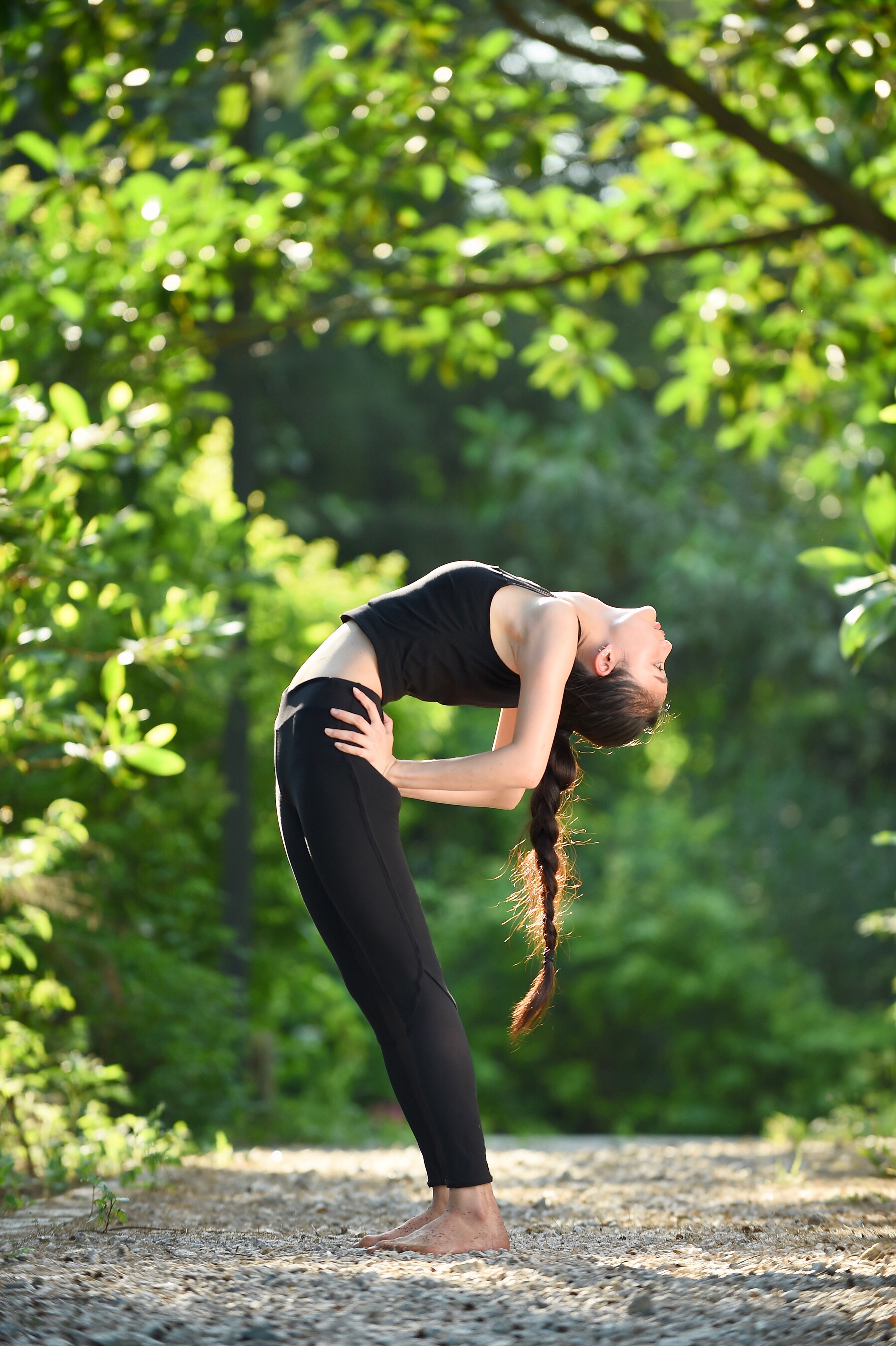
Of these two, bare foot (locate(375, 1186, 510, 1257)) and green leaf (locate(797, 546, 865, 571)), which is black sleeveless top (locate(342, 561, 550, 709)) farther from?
green leaf (locate(797, 546, 865, 571))

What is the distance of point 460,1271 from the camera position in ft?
7.71

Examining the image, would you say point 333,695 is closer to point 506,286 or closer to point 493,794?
point 493,794

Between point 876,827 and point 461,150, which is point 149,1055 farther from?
point 876,827

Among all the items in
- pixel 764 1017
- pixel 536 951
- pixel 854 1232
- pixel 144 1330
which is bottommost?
pixel 764 1017

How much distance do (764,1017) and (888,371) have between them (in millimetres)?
6313

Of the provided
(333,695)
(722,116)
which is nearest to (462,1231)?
(333,695)

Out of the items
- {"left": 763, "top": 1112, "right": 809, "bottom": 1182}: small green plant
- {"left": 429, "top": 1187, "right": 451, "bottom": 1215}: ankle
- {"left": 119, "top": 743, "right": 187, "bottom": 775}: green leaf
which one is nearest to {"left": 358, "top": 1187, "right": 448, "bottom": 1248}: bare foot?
{"left": 429, "top": 1187, "right": 451, "bottom": 1215}: ankle

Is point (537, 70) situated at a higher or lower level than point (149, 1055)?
higher

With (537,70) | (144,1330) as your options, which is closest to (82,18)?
(144,1330)

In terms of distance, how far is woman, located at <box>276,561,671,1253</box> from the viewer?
2553 mm

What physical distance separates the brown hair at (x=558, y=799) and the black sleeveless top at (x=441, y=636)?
17cm

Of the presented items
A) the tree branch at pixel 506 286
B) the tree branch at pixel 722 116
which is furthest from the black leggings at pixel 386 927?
the tree branch at pixel 506 286

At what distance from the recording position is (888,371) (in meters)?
5.93

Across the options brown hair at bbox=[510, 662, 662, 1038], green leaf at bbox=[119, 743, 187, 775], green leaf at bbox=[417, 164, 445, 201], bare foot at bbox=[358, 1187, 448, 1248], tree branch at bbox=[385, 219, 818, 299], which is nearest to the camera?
bare foot at bbox=[358, 1187, 448, 1248]
